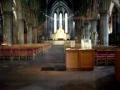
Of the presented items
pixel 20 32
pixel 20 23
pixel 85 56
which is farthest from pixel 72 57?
pixel 20 23

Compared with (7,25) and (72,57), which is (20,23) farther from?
(72,57)

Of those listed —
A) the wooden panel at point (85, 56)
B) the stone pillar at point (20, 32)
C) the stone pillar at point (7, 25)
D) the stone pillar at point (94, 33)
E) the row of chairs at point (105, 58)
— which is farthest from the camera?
the stone pillar at point (94, 33)

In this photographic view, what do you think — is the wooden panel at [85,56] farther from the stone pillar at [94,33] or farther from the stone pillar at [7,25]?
the stone pillar at [94,33]

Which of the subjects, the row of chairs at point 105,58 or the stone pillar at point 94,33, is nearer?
the row of chairs at point 105,58

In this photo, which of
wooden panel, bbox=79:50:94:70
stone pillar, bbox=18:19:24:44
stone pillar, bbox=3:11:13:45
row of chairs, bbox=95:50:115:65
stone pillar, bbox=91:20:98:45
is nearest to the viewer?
wooden panel, bbox=79:50:94:70

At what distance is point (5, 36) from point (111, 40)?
18353 millimetres

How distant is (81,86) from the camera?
29.3 ft

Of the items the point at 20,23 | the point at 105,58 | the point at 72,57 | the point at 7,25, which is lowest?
the point at 105,58

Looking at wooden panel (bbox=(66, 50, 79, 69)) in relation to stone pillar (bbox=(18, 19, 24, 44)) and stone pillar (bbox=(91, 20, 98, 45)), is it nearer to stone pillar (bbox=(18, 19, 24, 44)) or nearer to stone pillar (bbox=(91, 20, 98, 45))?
stone pillar (bbox=(18, 19, 24, 44))

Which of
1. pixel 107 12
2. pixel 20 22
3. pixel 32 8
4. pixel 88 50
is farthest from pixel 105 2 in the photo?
pixel 32 8

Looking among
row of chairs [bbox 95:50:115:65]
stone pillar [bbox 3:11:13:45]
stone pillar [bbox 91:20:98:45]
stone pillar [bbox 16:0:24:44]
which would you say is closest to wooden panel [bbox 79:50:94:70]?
row of chairs [bbox 95:50:115:65]

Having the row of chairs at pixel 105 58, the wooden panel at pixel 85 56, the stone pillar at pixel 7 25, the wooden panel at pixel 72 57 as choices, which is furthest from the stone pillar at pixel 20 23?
the wooden panel at pixel 85 56

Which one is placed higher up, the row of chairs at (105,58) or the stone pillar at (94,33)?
the stone pillar at (94,33)

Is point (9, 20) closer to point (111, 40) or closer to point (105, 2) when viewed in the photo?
point (105, 2)
